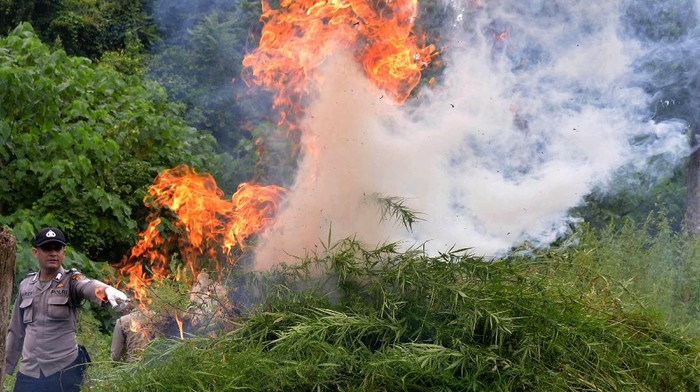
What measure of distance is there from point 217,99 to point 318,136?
8817 millimetres

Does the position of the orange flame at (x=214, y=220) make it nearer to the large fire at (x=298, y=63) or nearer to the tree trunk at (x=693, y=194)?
the large fire at (x=298, y=63)

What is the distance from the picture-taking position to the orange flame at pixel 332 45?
227 inches

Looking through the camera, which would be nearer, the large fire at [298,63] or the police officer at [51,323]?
the police officer at [51,323]

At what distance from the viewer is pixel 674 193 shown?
35.2ft

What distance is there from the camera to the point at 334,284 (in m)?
4.37

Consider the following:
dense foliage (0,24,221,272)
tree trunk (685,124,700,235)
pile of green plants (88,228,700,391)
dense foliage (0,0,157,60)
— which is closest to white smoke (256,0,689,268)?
pile of green plants (88,228,700,391)

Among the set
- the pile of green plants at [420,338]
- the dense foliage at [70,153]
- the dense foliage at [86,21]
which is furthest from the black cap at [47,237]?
the dense foliage at [86,21]

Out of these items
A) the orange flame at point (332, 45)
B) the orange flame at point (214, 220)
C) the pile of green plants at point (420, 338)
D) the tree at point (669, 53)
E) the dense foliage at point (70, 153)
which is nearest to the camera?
the pile of green plants at point (420, 338)

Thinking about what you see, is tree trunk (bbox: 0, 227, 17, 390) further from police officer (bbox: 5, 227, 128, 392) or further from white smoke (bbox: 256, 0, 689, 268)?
white smoke (bbox: 256, 0, 689, 268)

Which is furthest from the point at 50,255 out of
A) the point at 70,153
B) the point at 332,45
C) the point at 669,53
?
the point at 669,53

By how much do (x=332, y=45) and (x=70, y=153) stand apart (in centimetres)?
409

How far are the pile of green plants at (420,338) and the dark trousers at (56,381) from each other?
603 millimetres

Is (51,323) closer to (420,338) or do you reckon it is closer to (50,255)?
(50,255)

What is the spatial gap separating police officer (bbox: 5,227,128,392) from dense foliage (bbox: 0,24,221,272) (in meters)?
2.51
